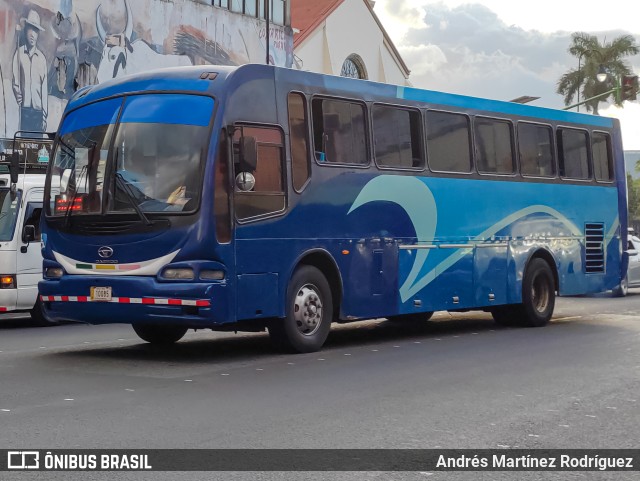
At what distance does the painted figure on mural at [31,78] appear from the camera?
114 feet

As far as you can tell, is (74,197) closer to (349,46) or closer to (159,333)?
(159,333)

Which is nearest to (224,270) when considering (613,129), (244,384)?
(244,384)

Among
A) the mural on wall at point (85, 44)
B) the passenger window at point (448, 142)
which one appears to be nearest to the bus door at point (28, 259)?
the passenger window at point (448, 142)

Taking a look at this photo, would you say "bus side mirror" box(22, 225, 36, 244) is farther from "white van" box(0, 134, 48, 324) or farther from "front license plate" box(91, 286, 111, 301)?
"front license plate" box(91, 286, 111, 301)

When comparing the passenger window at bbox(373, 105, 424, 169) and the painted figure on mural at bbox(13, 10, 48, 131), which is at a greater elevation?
the painted figure on mural at bbox(13, 10, 48, 131)

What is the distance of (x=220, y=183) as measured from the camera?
11.8m

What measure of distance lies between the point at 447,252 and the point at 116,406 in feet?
25.6

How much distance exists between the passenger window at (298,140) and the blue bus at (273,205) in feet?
0.06

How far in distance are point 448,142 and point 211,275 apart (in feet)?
17.3

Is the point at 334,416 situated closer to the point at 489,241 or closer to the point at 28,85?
the point at 489,241

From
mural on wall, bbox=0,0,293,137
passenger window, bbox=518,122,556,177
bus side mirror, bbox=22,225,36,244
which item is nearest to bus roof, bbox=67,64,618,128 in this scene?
passenger window, bbox=518,122,556,177

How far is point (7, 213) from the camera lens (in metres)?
17.8

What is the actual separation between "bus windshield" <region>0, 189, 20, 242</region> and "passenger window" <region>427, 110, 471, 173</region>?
6.76 meters

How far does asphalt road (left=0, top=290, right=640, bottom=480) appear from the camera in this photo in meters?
7.39
